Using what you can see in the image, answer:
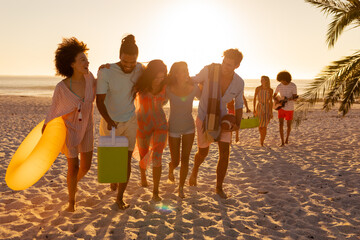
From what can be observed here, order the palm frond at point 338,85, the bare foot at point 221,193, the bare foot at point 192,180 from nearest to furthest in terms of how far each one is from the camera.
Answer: the bare foot at point 221,193, the bare foot at point 192,180, the palm frond at point 338,85

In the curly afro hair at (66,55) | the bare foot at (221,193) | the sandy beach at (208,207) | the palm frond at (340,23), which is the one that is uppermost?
the palm frond at (340,23)

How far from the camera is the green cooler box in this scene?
3.22m

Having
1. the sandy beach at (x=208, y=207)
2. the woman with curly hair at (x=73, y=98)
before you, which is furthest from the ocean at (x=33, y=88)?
the woman with curly hair at (x=73, y=98)

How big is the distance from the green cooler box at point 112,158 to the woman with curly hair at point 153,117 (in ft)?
1.75

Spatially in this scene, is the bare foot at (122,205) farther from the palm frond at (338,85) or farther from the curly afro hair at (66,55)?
the palm frond at (338,85)

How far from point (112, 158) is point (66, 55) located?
1.22 metres

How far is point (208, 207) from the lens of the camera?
3738mm

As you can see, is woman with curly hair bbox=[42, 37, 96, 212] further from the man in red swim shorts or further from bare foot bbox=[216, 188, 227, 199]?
the man in red swim shorts

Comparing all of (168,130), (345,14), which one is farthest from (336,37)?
(168,130)

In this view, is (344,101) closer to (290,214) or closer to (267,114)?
(267,114)

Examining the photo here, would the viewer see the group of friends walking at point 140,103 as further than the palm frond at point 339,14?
No

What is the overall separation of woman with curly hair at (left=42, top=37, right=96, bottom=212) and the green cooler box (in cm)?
32

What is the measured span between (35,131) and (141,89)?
1571mm

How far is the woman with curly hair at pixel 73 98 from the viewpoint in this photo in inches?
127
